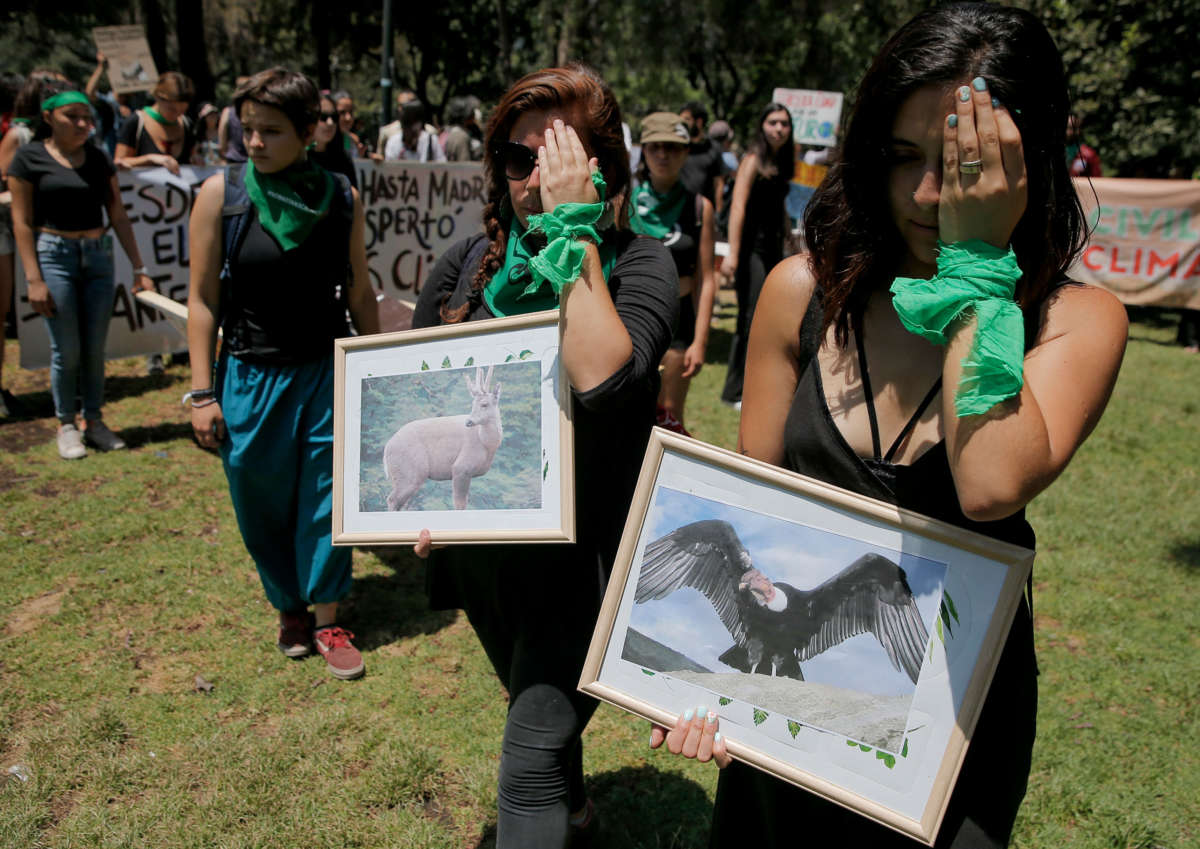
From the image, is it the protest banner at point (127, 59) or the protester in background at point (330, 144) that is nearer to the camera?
the protester in background at point (330, 144)

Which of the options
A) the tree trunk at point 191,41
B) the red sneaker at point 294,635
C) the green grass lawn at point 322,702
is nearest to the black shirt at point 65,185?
the green grass lawn at point 322,702

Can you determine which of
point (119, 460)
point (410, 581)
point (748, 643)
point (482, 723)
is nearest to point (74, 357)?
point (119, 460)

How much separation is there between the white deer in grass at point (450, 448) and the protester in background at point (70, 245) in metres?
4.54

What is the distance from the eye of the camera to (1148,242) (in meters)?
11.2

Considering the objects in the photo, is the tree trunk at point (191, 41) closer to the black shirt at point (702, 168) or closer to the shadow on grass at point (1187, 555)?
the black shirt at point (702, 168)

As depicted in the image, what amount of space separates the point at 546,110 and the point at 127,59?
1034 centimetres

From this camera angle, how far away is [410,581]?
14.8ft

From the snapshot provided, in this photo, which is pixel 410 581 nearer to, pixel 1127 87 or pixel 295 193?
pixel 295 193

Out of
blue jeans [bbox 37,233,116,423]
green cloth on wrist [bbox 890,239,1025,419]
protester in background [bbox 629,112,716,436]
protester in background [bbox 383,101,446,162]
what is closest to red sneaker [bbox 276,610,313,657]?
protester in background [bbox 629,112,716,436]

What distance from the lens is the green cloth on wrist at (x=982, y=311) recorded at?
122 cm

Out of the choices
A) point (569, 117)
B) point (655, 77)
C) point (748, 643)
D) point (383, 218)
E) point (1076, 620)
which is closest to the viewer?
point (748, 643)

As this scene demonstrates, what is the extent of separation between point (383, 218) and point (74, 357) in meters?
3.46

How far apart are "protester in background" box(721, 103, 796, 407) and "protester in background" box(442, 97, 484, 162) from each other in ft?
19.2

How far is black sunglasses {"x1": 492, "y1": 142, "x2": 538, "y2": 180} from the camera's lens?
1.92 meters
